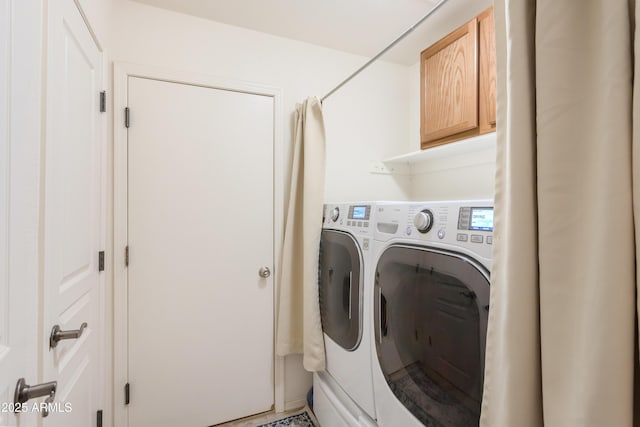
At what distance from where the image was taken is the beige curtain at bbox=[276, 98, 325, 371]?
5.22ft

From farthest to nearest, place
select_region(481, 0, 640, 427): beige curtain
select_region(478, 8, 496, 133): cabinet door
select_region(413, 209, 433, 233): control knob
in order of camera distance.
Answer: select_region(478, 8, 496, 133): cabinet door
select_region(413, 209, 433, 233): control knob
select_region(481, 0, 640, 427): beige curtain

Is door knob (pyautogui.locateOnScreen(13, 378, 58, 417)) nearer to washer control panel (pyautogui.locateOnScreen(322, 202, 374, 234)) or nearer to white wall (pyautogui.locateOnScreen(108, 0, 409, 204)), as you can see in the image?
washer control panel (pyautogui.locateOnScreen(322, 202, 374, 234))

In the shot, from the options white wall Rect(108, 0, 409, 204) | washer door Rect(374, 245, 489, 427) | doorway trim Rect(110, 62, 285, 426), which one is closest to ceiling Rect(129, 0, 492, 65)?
white wall Rect(108, 0, 409, 204)

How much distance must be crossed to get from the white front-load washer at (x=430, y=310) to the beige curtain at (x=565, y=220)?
196mm

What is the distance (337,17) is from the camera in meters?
1.70

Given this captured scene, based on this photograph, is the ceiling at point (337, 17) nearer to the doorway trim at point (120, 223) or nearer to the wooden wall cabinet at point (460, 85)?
the wooden wall cabinet at point (460, 85)

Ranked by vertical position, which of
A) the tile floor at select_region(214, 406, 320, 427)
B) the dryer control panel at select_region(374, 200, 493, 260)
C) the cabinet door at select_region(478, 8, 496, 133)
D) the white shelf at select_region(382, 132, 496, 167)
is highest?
the cabinet door at select_region(478, 8, 496, 133)

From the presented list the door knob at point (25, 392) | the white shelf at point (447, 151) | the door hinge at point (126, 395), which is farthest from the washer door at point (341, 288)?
the door hinge at point (126, 395)

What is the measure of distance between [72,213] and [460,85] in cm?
190

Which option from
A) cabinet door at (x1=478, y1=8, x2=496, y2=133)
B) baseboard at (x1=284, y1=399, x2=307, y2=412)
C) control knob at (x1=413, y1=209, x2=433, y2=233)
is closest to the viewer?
control knob at (x1=413, y1=209, x2=433, y2=233)

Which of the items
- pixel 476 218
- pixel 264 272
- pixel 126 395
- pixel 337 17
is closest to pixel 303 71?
pixel 337 17

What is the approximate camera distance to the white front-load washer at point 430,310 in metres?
0.76

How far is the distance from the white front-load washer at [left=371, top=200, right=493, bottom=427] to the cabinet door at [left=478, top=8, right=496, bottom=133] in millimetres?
790

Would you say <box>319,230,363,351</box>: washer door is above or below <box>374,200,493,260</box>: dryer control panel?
below
